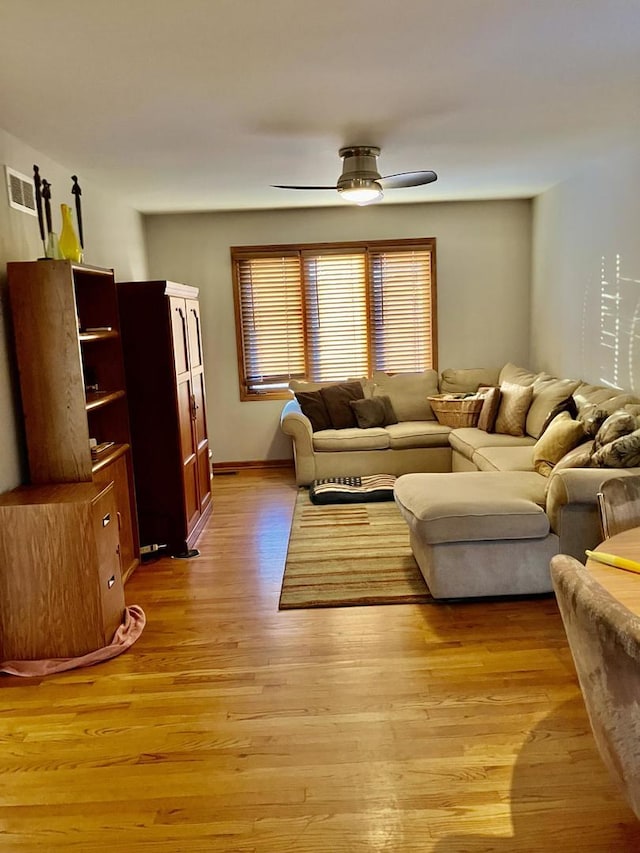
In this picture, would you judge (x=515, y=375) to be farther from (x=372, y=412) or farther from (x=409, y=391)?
(x=372, y=412)

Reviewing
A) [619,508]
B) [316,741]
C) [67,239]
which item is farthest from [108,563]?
[619,508]

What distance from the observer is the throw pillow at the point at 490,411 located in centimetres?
546

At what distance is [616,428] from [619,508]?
155 cm

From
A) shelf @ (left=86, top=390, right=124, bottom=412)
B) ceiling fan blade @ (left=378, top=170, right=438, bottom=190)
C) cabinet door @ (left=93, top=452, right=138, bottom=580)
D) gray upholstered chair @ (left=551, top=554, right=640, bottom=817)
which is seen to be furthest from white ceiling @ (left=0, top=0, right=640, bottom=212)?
gray upholstered chair @ (left=551, top=554, right=640, bottom=817)

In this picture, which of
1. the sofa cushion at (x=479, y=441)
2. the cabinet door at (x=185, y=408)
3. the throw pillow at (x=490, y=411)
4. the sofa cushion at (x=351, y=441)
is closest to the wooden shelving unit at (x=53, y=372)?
the cabinet door at (x=185, y=408)

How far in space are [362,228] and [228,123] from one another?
10.3 ft

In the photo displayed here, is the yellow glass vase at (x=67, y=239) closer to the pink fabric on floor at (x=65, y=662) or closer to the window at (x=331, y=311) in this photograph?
the pink fabric on floor at (x=65, y=662)

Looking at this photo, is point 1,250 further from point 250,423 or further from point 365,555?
point 250,423

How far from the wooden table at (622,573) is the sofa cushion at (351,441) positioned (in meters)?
3.77

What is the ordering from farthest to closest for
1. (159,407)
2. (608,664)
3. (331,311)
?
1. (331,311)
2. (159,407)
3. (608,664)

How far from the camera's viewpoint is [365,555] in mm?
4047

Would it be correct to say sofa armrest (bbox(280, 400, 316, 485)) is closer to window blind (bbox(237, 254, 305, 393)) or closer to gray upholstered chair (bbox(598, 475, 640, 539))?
window blind (bbox(237, 254, 305, 393))

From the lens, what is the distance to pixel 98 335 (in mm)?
3537

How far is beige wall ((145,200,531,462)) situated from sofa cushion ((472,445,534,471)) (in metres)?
1.99
